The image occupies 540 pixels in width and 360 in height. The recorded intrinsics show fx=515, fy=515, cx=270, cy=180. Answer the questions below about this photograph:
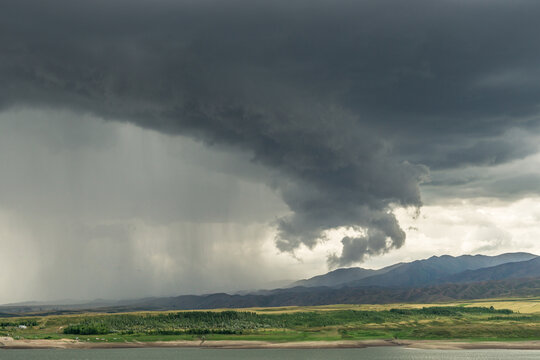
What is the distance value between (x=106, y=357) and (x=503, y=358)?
15164 centimetres

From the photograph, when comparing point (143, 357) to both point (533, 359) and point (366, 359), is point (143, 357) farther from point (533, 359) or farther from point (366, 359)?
point (533, 359)

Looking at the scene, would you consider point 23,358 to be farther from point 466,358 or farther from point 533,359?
point 533,359

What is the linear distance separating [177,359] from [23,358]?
5787 cm

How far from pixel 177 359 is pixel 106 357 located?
29398 mm

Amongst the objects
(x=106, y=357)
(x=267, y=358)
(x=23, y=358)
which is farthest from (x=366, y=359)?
(x=23, y=358)

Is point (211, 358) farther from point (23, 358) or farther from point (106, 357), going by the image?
point (23, 358)

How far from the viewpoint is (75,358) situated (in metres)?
195

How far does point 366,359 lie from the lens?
7697 inches

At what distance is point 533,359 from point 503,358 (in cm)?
1030

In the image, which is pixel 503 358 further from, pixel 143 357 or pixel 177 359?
pixel 143 357

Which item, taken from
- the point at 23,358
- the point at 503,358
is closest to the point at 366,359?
the point at 503,358

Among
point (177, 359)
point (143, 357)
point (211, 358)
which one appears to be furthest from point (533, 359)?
point (143, 357)

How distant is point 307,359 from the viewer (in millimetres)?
198000

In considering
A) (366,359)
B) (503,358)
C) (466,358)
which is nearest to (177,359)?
(366,359)
